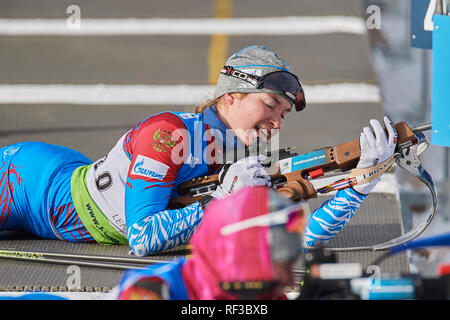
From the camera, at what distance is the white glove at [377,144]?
3965 millimetres

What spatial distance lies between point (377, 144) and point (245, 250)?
1.93 meters

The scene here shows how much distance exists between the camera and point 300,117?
702 centimetres

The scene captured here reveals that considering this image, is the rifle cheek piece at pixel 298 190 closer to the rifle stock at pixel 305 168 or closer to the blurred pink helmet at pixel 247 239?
the rifle stock at pixel 305 168

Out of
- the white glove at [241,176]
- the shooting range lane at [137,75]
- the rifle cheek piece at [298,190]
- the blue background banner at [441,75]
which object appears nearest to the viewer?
the blue background banner at [441,75]

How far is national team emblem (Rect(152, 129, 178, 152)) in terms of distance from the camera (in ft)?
13.2

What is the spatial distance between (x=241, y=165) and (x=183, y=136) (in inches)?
14.9

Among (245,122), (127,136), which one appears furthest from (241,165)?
(127,136)

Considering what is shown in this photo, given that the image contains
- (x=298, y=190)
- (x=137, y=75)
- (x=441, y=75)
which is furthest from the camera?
(x=137, y=75)

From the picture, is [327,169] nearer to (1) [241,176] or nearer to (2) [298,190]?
(2) [298,190]

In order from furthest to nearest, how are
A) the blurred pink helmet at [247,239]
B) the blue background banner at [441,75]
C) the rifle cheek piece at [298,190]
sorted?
the rifle cheek piece at [298,190]
the blue background banner at [441,75]
the blurred pink helmet at [247,239]

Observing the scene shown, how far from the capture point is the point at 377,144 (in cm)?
398

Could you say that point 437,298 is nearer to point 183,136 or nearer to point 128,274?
point 128,274

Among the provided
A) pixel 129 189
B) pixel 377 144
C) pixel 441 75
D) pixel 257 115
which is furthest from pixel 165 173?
pixel 441 75

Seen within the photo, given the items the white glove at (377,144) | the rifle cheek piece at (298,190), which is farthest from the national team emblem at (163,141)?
the white glove at (377,144)
